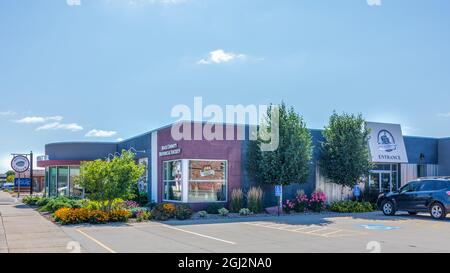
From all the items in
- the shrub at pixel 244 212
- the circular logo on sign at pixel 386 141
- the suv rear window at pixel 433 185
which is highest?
the circular logo on sign at pixel 386 141

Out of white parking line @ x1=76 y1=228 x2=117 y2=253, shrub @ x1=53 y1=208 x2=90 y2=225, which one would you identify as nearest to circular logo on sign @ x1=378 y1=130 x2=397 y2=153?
shrub @ x1=53 y1=208 x2=90 y2=225

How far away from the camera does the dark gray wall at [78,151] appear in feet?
117

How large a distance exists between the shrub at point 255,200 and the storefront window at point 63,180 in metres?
17.7

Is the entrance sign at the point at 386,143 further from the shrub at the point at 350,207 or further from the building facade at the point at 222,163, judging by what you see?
the shrub at the point at 350,207

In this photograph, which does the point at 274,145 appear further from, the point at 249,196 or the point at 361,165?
the point at 361,165

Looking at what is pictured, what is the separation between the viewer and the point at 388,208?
22.3 meters

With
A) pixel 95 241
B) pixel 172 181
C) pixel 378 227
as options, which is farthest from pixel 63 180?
pixel 378 227

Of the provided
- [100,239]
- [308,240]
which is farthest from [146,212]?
[308,240]

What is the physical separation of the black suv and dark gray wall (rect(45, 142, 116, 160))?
21185mm

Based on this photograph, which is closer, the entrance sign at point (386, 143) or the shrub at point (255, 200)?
Answer: the shrub at point (255, 200)

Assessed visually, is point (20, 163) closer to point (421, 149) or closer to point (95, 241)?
point (95, 241)

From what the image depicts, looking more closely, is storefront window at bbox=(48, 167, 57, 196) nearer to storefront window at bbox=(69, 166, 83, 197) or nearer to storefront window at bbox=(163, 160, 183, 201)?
storefront window at bbox=(69, 166, 83, 197)

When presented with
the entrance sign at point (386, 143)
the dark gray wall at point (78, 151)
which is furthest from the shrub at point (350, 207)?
the dark gray wall at point (78, 151)

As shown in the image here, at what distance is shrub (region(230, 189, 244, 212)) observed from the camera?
74.1ft
